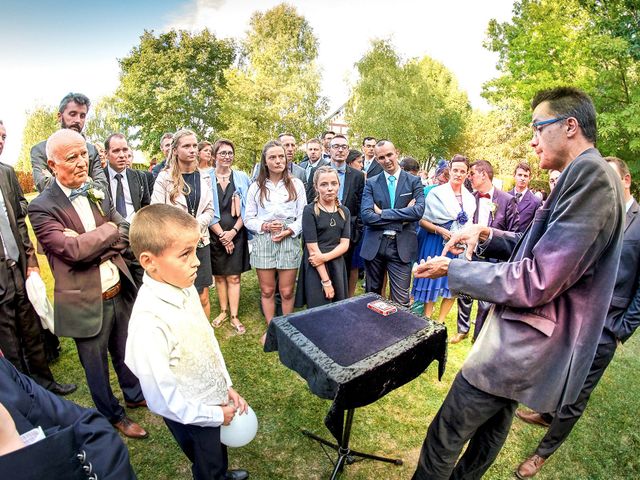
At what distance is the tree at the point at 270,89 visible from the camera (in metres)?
25.5

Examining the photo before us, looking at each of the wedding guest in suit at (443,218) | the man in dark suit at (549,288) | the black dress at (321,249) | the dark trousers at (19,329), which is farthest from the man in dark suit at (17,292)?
the wedding guest in suit at (443,218)

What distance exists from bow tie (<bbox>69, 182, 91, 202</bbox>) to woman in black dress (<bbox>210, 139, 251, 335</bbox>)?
2.08 m

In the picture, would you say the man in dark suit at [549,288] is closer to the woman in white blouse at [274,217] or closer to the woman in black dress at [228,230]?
the woman in white blouse at [274,217]

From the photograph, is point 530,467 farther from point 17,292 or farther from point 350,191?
point 17,292

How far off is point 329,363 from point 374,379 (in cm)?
Result: 29

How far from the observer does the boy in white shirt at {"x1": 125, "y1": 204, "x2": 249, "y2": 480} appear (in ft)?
5.42

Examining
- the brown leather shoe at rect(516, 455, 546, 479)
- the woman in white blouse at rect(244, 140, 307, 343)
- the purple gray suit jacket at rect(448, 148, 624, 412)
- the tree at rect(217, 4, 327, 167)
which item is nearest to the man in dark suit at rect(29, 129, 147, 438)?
the woman in white blouse at rect(244, 140, 307, 343)

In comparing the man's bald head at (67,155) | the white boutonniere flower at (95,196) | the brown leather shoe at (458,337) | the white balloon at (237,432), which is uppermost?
the man's bald head at (67,155)

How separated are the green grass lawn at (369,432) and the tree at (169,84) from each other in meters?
26.1

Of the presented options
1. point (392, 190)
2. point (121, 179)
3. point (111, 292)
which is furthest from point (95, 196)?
point (392, 190)

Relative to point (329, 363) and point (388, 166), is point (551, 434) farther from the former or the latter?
point (388, 166)

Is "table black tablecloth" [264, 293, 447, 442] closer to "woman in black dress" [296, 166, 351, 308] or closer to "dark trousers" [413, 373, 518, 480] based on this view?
"dark trousers" [413, 373, 518, 480]

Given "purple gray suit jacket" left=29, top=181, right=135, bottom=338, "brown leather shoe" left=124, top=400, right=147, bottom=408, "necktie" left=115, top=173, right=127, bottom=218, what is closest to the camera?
"purple gray suit jacket" left=29, top=181, right=135, bottom=338

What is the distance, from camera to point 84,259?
2.37m
